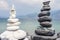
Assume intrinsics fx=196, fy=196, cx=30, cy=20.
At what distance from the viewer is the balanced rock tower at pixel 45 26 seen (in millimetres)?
10633

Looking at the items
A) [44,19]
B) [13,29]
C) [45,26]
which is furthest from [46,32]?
[13,29]

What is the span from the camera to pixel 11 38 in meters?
9.53

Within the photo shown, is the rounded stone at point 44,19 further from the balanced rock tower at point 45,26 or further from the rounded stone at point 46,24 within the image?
the rounded stone at point 46,24

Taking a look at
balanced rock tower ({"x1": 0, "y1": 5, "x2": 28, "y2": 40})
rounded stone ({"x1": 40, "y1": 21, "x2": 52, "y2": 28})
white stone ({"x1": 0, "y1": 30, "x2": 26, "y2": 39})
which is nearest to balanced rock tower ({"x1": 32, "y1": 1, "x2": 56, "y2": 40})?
rounded stone ({"x1": 40, "y1": 21, "x2": 52, "y2": 28})

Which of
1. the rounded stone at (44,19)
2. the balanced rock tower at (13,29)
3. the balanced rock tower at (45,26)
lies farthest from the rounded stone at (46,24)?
the balanced rock tower at (13,29)

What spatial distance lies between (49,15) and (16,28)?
7.36 ft

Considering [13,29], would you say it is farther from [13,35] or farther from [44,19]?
[44,19]

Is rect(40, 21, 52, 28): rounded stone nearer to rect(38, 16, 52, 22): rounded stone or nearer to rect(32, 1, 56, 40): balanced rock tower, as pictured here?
rect(32, 1, 56, 40): balanced rock tower

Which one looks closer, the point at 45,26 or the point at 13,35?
the point at 13,35

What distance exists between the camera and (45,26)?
10805mm

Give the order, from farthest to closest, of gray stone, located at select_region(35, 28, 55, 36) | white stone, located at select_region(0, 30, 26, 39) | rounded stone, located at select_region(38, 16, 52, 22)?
rounded stone, located at select_region(38, 16, 52, 22) < gray stone, located at select_region(35, 28, 55, 36) < white stone, located at select_region(0, 30, 26, 39)

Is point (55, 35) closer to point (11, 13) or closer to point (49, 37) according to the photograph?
point (49, 37)

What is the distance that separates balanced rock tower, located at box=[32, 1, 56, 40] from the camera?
10.6 metres

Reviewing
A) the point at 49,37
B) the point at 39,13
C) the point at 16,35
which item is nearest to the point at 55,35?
the point at 49,37
